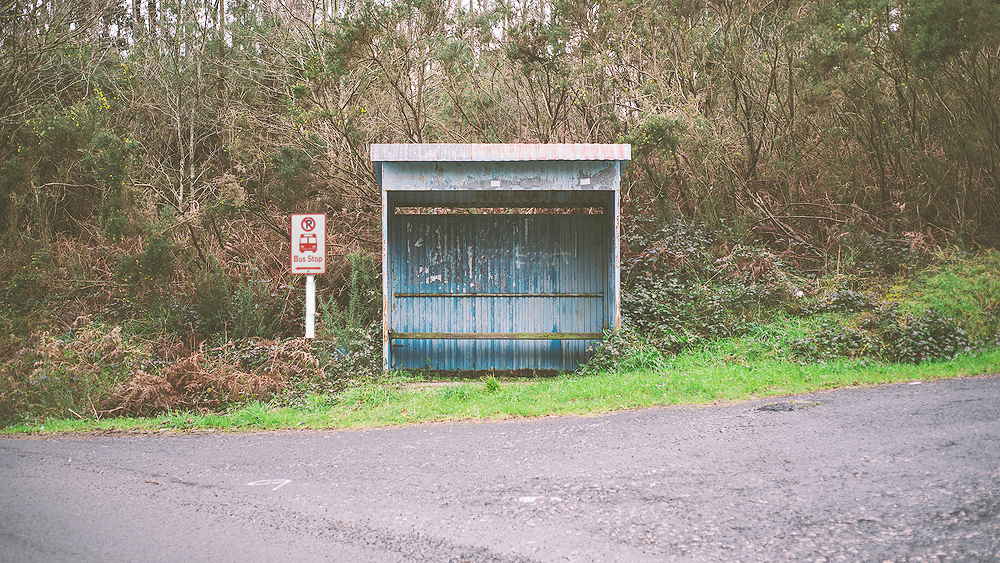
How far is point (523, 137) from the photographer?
1312 cm

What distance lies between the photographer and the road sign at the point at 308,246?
7.04 m

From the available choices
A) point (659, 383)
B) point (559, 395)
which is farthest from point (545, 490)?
point (659, 383)

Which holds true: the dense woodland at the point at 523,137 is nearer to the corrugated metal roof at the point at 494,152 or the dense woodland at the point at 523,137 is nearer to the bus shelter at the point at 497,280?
the bus shelter at the point at 497,280

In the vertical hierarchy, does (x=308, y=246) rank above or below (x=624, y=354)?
above

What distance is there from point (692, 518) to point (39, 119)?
14.3 meters

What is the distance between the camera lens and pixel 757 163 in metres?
12.6

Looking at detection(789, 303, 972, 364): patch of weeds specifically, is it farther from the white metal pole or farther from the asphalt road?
the white metal pole

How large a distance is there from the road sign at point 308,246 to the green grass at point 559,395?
1.63m

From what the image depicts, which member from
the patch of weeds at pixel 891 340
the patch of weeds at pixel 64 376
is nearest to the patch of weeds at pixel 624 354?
the patch of weeds at pixel 891 340

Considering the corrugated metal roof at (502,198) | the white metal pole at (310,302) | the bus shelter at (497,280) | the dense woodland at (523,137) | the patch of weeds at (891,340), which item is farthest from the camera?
the dense woodland at (523,137)

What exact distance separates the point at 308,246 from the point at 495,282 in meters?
3.55

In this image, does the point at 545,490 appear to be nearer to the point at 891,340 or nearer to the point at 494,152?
the point at 494,152

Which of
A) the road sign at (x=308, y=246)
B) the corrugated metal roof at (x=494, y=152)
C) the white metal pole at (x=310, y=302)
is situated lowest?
the white metal pole at (x=310, y=302)

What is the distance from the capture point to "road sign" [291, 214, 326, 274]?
7.04m
